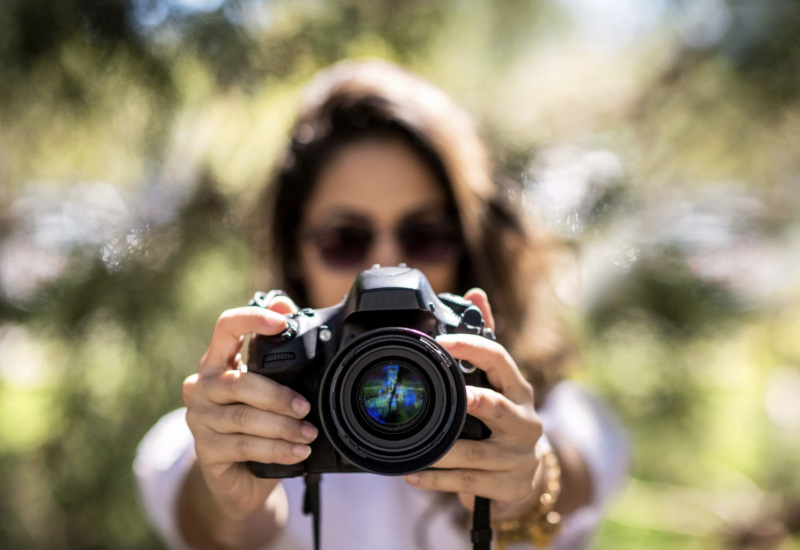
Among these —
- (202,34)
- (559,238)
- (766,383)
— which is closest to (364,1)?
(202,34)

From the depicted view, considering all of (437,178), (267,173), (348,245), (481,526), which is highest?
(267,173)

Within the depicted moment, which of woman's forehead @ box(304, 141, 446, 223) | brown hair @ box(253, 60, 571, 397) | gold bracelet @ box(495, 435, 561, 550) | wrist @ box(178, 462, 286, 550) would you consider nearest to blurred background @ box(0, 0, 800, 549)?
brown hair @ box(253, 60, 571, 397)

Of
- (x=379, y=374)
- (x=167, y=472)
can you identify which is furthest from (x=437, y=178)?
(x=167, y=472)

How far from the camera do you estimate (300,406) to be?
54 centimetres

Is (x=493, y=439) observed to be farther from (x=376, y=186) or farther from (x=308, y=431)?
(x=376, y=186)

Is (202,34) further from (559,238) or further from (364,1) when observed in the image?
(559,238)

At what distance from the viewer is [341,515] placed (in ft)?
2.76

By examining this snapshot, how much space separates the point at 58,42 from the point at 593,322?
1080mm

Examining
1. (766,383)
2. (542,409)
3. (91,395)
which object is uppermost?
(766,383)

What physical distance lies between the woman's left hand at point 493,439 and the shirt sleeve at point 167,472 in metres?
0.40

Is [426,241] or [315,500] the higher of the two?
[426,241]

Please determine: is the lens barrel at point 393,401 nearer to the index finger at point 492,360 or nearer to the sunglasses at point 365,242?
the index finger at point 492,360

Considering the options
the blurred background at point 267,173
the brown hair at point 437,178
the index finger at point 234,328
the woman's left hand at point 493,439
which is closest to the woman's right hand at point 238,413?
the index finger at point 234,328

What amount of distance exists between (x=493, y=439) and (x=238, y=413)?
0.23m
